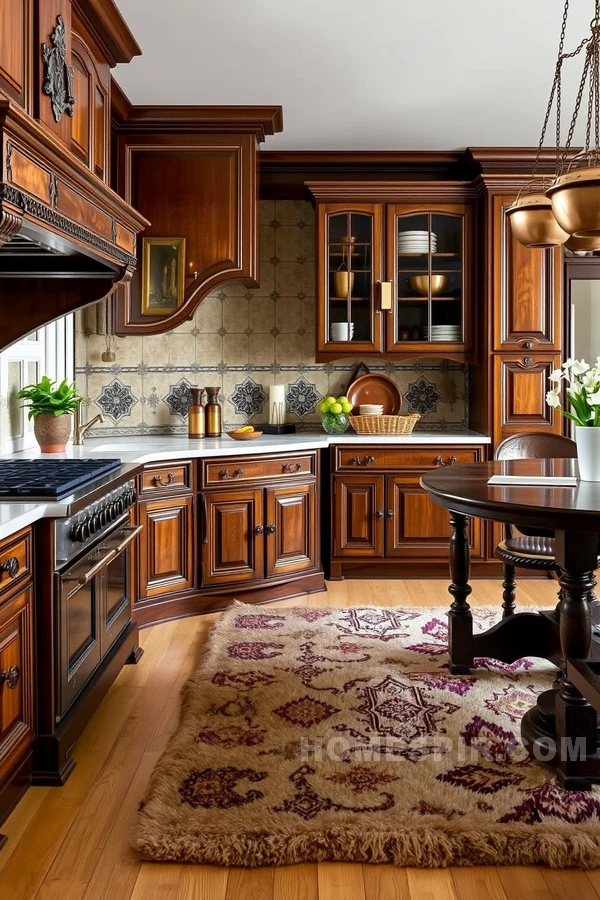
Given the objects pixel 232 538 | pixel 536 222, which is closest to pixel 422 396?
pixel 232 538

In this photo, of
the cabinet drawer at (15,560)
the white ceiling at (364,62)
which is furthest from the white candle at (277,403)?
the cabinet drawer at (15,560)

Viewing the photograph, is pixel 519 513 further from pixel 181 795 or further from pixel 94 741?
pixel 94 741

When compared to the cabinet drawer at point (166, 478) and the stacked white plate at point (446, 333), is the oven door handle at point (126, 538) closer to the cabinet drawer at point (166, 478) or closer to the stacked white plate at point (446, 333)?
the cabinet drawer at point (166, 478)

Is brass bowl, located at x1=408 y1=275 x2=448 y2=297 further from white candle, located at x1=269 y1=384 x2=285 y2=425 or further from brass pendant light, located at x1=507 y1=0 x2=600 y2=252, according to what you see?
brass pendant light, located at x1=507 y1=0 x2=600 y2=252

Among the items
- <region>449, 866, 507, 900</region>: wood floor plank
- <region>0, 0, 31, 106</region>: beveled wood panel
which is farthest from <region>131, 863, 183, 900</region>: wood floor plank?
<region>0, 0, 31, 106</region>: beveled wood panel

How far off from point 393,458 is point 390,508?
29cm

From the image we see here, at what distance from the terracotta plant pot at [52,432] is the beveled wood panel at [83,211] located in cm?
102

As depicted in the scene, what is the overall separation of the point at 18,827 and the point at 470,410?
3862 millimetres

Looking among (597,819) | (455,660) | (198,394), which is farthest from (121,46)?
(597,819)

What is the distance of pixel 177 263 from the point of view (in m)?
4.53

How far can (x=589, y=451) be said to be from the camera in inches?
111

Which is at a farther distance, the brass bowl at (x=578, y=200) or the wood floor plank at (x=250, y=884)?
the brass bowl at (x=578, y=200)

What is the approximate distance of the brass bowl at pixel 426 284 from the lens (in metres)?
4.97

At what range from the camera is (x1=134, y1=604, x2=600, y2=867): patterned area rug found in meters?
2.03
